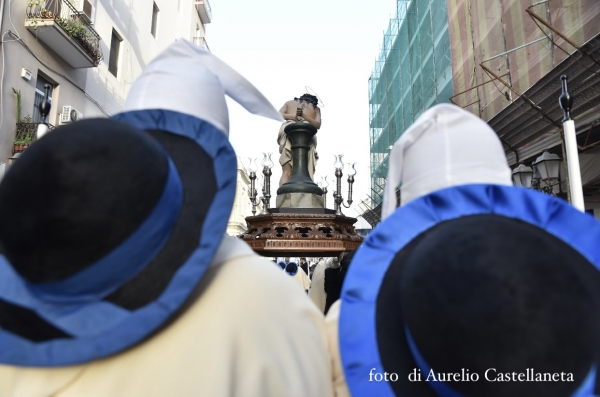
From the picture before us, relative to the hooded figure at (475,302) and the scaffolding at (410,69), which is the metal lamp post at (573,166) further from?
the scaffolding at (410,69)

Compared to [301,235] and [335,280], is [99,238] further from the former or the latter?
[335,280]

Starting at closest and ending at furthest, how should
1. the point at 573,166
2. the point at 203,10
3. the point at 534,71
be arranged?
the point at 573,166 < the point at 534,71 < the point at 203,10

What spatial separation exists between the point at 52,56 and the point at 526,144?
9422 millimetres

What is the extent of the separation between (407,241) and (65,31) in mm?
8872

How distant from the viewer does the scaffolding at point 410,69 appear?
10.7 meters

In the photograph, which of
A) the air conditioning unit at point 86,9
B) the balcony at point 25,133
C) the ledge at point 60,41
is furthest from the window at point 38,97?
the air conditioning unit at point 86,9

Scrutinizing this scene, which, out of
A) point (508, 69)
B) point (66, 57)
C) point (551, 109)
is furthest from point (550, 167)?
point (66, 57)

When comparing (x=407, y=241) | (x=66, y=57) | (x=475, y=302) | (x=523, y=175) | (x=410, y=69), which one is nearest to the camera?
(x=475, y=302)

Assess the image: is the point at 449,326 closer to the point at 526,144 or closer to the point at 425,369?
the point at 425,369

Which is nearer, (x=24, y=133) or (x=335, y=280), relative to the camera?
(x=335, y=280)

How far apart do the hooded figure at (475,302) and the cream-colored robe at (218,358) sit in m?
0.11

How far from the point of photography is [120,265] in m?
0.57

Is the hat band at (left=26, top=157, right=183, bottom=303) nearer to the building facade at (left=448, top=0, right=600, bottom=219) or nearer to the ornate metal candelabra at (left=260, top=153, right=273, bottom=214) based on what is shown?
the ornate metal candelabra at (left=260, top=153, right=273, bottom=214)

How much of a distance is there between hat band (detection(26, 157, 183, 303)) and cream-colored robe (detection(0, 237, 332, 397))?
4.2 inches
